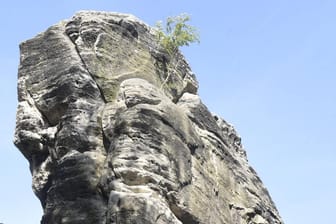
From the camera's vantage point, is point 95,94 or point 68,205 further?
point 95,94

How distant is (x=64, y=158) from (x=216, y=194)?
3.51 meters

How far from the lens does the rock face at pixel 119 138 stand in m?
12.5

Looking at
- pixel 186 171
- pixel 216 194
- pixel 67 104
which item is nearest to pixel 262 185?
pixel 216 194

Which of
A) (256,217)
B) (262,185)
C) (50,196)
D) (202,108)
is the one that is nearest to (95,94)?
(50,196)

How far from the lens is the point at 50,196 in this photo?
1295 cm

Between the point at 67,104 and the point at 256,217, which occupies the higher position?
the point at 67,104

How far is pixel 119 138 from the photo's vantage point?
12883 mm

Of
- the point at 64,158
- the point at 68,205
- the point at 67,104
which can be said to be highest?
the point at 67,104

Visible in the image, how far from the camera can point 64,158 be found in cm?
1305

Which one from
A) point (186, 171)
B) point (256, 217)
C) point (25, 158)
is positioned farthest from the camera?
point (256, 217)

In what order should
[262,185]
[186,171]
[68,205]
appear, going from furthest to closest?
1. [262,185]
2. [186,171]
3. [68,205]

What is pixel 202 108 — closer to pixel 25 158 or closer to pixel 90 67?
pixel 90 67

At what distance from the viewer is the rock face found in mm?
12461

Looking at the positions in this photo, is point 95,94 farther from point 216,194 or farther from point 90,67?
point 216,194
